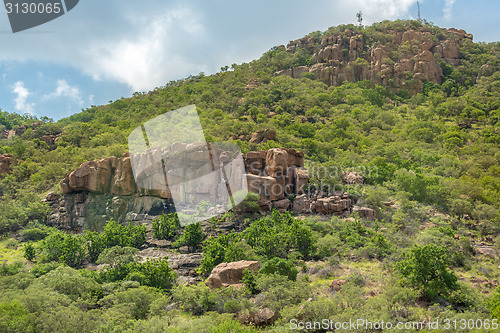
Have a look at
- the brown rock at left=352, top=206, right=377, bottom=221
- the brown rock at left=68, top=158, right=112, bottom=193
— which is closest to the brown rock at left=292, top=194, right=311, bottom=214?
the brown rock at left=352, top=206, right=377, bottom=221

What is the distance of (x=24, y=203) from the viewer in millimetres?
39875

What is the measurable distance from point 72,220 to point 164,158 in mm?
11259

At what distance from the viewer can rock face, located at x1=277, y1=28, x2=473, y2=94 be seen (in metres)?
72.8

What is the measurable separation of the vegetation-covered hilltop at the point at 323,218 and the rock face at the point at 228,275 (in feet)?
3.19

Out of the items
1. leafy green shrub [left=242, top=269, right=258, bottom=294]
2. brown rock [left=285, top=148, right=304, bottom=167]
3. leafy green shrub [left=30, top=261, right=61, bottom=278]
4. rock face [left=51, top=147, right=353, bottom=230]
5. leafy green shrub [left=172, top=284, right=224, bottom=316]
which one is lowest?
leafy green shrub [left=172, top=284, right=224, bottom=316]

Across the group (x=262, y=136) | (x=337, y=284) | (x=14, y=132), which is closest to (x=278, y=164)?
(x=262, y=136)

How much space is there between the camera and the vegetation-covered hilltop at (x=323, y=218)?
746 inches

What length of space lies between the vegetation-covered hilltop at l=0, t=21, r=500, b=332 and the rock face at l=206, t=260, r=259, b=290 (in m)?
0.97

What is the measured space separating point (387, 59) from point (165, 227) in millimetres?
59364

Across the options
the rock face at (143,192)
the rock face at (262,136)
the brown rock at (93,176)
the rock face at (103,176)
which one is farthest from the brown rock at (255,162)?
the brown rock at (93,176)

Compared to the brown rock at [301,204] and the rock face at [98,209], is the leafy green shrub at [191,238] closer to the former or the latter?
the rock face at [98,209]

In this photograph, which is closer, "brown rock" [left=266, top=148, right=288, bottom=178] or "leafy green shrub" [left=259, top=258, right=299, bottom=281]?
"leafy green shrub" [left=259, top=258, right=299, bottom=281]

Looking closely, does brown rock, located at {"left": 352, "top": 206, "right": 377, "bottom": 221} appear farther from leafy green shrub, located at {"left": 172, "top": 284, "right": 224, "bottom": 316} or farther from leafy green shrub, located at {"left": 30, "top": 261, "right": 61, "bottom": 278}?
leafy green shrub, located at {"left": 30, "top": 261, "right": 61, "bottom": 278}

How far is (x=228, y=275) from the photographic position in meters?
23.1
